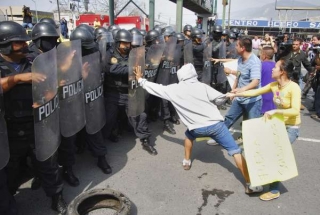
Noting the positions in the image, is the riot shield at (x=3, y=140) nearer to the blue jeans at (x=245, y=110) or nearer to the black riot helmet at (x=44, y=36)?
the black riot helmet at (x=44, y=36)

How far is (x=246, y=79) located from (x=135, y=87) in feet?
4.95

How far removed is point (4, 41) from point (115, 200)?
169 cm

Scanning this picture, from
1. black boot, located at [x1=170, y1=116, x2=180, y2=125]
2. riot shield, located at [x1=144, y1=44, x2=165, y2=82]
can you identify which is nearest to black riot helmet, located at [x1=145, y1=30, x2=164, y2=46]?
riot shield, located at [x1=144, y1=44, x2=165, y2=82]

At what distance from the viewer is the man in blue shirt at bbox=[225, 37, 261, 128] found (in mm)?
3746

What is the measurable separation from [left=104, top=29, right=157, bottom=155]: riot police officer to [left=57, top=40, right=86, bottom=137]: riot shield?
81 cm

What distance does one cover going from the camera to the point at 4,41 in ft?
7.54

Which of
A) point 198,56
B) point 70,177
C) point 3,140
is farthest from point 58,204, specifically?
point 198,56

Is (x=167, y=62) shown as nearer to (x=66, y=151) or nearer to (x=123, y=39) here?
(x=123, y=39)

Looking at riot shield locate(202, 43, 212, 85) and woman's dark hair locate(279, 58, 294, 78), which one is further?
riot shield locate(202, 43, 212, 85)

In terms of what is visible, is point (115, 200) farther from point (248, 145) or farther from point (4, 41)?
point (4, 41)

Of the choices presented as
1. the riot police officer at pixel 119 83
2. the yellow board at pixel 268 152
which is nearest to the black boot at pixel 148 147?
the riot police officer at pixel 119 83

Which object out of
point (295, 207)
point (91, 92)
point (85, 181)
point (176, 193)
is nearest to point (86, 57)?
point (91, 92)

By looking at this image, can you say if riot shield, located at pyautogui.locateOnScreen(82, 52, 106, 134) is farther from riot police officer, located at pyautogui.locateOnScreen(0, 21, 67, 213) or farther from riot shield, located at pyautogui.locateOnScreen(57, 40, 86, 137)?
riot police officer, located at pyautogui.locateOnScreen(0, 21, 67, 213)

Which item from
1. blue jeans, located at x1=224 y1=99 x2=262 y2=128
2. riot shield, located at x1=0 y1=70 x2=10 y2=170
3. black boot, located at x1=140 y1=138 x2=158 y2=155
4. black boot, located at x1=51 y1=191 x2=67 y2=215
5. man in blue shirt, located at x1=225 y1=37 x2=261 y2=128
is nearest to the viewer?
riot shield, located at x1=0 y1=70 x2=10 y2=170
